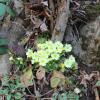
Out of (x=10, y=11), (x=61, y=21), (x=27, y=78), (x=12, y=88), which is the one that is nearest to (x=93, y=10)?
(x=61, y=21)

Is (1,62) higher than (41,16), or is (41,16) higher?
(41,16)

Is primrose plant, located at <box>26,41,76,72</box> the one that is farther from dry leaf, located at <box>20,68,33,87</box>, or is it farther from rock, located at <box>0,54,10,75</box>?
rock, located at <box>0,54,10,75</box>

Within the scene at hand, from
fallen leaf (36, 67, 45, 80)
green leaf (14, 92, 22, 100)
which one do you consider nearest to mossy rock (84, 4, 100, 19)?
fallen leaf (36, 67, 45, 80)

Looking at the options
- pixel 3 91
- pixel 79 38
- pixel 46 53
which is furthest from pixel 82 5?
pixel 3 91

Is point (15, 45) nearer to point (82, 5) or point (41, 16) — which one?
point (41, 16)

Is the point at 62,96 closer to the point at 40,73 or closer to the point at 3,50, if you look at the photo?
the point at 40,73

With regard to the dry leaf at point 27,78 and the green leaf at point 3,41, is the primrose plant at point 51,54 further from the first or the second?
the green leaf at point 3,41

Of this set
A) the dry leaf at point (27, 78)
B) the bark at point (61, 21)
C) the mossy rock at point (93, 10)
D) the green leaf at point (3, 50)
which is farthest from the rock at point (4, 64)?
the mossy rock at point (93, 10)
